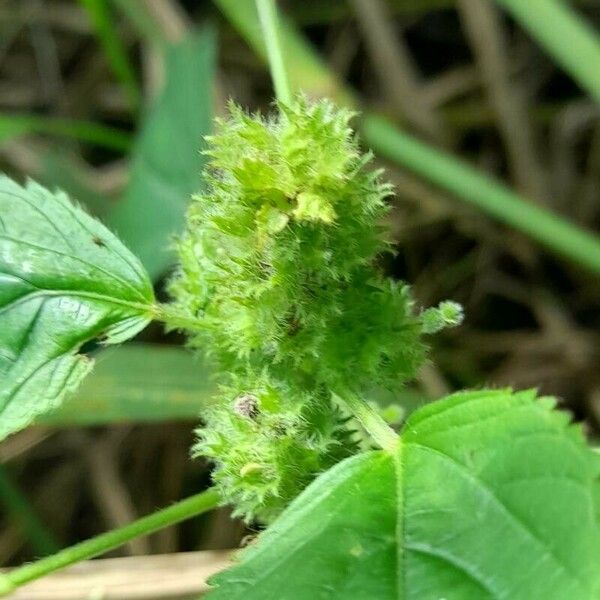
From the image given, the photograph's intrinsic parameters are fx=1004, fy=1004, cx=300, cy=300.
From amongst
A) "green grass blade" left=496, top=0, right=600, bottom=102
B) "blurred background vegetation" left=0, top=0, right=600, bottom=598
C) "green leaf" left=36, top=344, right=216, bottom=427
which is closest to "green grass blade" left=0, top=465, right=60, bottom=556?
"blurred background vegetation" left=0, top=0, right=600, bottom=598

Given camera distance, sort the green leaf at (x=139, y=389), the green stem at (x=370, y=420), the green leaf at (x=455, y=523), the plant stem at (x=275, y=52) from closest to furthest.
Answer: the green leaf at (x=455, y=523) < the green stem at (x=370, y=420) < the plant stem at (x=275, y=52) < the green leaf at (x=139, y=389)

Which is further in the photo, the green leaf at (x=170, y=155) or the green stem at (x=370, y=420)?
the green leaf at (x=170, y=155)

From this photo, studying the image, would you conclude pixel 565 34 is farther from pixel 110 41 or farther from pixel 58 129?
pixel 58 129

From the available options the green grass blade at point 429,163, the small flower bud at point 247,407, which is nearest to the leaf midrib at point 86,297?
the small flower bud at point 247,407

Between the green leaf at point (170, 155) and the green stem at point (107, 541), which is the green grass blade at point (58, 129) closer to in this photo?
the green leaf at point (170, 155)

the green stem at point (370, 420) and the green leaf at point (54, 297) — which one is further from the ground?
the green leaf at point (54, 297)
